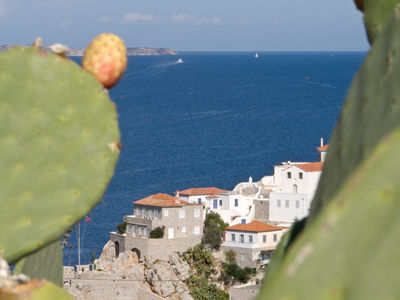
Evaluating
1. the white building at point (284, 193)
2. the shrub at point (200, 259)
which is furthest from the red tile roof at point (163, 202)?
the white building at point (284, 193)

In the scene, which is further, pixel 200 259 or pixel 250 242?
pixel 250 242

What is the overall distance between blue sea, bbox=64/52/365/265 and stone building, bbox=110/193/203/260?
3968 millimetres

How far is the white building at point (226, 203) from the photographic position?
159ft

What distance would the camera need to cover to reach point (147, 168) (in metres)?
78.8

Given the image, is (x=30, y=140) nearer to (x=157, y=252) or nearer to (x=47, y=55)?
(x=47, y=55)

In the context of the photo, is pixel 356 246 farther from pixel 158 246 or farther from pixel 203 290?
pixel 158 246

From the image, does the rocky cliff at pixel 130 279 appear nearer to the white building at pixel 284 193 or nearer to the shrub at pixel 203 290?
the shrub at pixel 203 290

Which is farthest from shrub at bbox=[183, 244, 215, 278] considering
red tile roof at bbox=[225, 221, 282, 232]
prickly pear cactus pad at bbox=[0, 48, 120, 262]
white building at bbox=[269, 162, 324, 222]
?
prickly pear cactus pad at bbox=[0, 48, 120, 262]

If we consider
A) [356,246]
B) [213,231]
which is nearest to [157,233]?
[213,231]

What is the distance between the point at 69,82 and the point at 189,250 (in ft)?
139

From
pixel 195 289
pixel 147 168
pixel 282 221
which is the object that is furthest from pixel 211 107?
pixel 195 289

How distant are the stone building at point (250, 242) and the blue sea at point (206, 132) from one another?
9.37 metres

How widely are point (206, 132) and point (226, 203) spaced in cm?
5146

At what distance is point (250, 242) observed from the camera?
4328 centimetres
